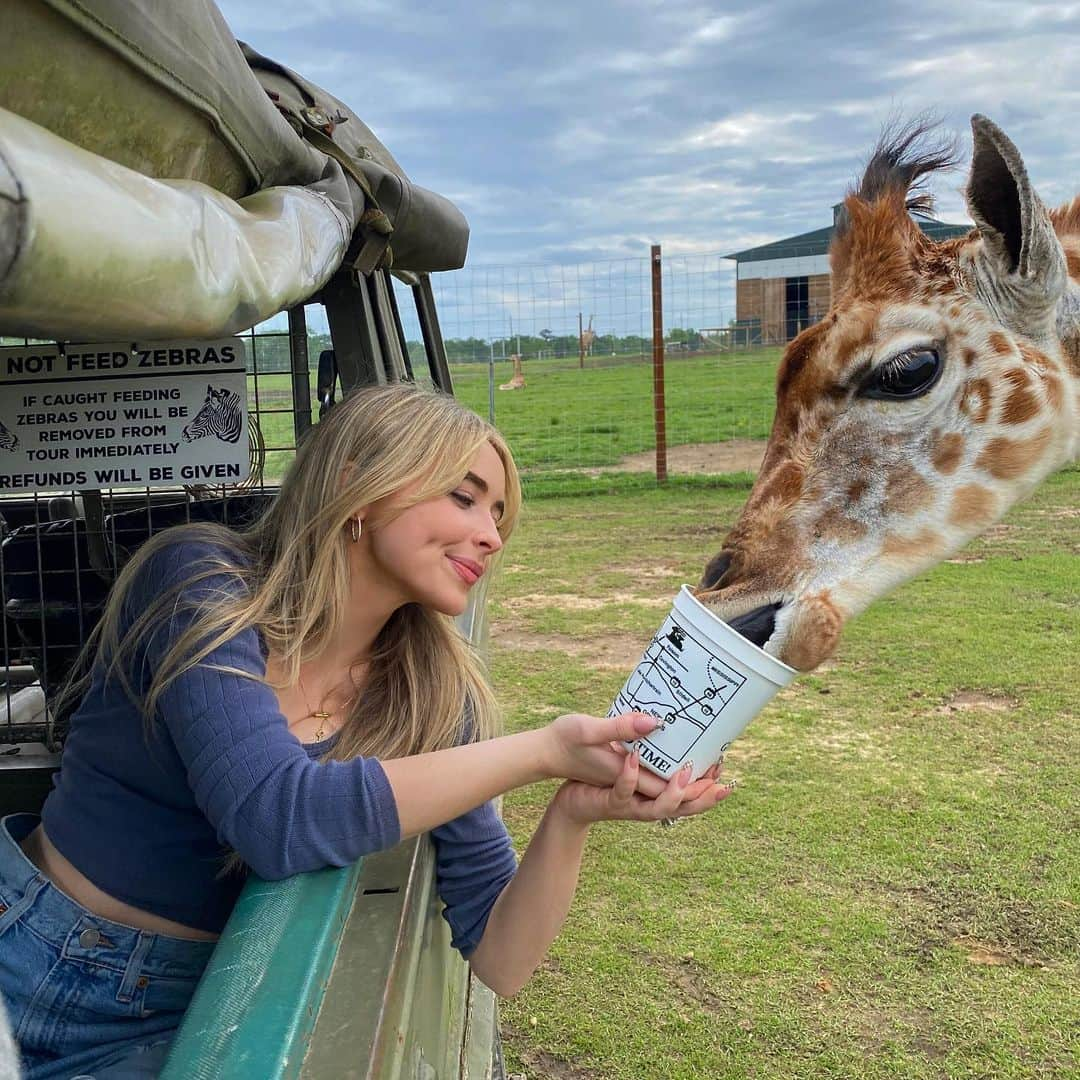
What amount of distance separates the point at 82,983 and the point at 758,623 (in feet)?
4.37

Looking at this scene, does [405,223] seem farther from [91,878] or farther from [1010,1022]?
[1010,1022]

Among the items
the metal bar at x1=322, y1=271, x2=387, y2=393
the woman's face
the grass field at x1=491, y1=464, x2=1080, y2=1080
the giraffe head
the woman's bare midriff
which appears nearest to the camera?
the woman's bare midriff

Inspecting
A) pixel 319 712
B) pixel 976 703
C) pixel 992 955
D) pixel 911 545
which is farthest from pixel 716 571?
pixel 976 703

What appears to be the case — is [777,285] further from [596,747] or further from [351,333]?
[596,747]

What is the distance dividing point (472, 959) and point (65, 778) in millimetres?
712

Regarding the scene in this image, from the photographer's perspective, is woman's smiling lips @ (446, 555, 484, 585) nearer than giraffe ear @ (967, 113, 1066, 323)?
Yes

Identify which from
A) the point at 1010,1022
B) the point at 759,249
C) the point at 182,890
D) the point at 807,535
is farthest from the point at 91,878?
the point at 759,249

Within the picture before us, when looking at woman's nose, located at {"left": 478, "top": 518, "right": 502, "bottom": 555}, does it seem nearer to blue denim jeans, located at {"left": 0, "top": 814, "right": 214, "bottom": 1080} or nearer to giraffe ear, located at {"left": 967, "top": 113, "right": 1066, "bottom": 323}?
blue denim jeans, located at {"left": 0, "top": 814, "right": 214, "bottom": 1080}

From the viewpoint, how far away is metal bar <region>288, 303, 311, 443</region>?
8.15 ft

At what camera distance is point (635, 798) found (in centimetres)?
149

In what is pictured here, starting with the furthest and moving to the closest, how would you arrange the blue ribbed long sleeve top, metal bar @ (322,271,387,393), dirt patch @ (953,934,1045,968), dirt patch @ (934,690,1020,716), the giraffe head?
dirt patch @ (934,690,1020,716), dirt patch @ (953,934,1045,968), metal bar @ (322,271,387,393), the giraffe head, the blue ribbed long sleeve top

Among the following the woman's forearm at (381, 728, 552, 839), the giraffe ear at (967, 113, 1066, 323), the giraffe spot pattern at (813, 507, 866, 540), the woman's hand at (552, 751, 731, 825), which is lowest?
the woman's hand at (552, 751, 731, 825)

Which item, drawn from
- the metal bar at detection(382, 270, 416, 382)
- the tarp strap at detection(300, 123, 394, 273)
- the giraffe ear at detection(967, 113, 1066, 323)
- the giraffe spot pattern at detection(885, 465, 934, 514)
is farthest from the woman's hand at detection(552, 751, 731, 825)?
the metal bar at detection(382, 270, 416, 382)

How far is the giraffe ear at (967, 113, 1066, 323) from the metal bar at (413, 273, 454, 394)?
254 centimetres
